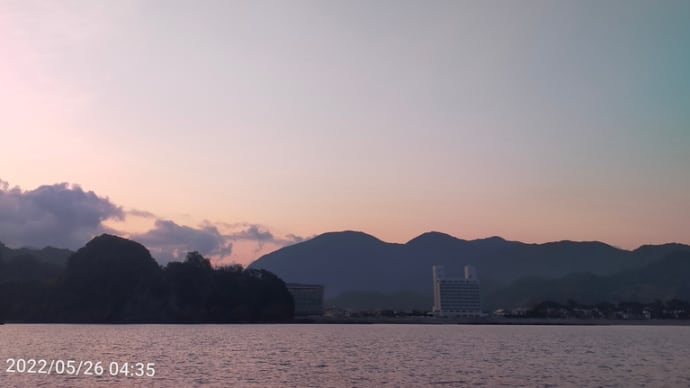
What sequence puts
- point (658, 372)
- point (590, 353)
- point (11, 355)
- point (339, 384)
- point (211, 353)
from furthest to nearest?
point (590, 353), point (211, 353), point (11, 355), point (658, 372), point (339, 384)

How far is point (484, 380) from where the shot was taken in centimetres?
6569

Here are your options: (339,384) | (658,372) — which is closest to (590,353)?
(658,372)

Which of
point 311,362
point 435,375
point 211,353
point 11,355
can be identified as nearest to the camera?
point 435,375

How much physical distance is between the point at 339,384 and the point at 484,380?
15318 mm

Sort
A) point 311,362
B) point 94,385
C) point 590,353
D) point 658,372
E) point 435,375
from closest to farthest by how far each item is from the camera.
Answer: point 94,385 < point 435,375 < point 658,372 < point 311,362 < point 590,353

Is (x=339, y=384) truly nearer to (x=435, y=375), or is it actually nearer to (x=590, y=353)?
(x=435, y=375)

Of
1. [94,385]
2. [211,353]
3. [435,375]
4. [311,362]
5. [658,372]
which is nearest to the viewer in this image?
[94,385]

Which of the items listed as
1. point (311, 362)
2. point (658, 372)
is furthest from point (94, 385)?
point (658, 372)

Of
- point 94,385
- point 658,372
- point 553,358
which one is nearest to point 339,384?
point 94,385

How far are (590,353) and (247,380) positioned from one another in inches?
2664

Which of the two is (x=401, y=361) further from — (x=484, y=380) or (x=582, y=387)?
(x=582, y=387)

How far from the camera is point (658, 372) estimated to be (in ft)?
247

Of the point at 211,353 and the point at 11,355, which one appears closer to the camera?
the point at 11,355

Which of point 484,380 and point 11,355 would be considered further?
point 11,355
